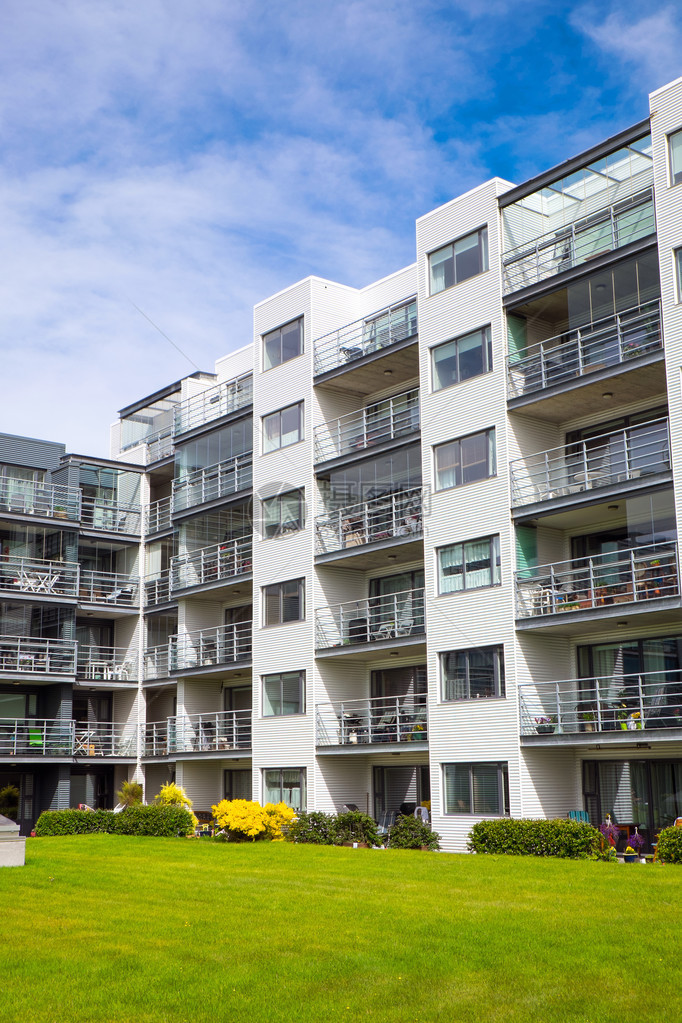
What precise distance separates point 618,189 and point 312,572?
1512 cm

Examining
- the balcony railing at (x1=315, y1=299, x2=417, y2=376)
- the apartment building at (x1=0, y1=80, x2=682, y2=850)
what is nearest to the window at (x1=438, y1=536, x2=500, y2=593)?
the apartment building at (x1=0, y1=80, x2=682, y2=850)

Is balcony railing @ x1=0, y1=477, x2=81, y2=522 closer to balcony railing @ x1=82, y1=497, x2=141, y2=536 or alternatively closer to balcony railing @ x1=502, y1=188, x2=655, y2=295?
balcony railing @ x1=82, y1=497, x2=141, y2=536

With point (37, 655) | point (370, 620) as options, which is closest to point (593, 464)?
point (370, 620)

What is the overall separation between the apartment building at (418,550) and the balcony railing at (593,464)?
12cm

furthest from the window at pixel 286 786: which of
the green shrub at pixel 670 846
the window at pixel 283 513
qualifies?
the green shrub at pixel 670 846

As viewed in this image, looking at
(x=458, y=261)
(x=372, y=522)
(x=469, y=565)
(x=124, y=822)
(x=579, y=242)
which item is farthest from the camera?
(x=124, y=822)

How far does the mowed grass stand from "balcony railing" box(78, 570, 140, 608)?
25.1m

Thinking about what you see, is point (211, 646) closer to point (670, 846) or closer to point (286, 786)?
point (286, 786)

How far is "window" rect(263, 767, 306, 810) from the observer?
33875 millimetres

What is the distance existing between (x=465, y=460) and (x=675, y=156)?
9.61 meters

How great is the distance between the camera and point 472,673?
28531mm

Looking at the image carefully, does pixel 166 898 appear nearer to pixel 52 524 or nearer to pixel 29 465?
pixel 52 524

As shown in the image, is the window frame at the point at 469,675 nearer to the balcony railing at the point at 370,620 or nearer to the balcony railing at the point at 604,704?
the balcony railing at the point at 604,704

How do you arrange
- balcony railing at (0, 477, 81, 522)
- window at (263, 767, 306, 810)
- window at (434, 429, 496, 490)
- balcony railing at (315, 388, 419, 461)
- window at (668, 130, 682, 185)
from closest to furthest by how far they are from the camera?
1. window at (668, 130, 682, 185)
2. window at (434, 429, 496, 490)
3. balcony railing at (315, 388, 419, 461)
4. window at (263, 767, 306, 810)
5. balcony railing at (0, 477, 81, 522)
